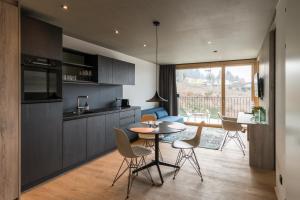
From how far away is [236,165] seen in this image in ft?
11.5

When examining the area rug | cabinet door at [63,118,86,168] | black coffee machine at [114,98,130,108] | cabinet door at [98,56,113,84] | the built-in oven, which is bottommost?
the area rug

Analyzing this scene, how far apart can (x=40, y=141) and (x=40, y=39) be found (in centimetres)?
151

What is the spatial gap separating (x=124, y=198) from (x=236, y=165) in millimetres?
2232

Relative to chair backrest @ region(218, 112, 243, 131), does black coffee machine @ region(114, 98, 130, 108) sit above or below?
above

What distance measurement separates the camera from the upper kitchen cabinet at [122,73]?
4766 millimetres

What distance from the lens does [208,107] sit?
294 inches

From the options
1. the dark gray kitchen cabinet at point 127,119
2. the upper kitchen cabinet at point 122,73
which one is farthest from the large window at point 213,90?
the dark gray kitchen cabinet at point 127,119

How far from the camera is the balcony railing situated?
6953mm

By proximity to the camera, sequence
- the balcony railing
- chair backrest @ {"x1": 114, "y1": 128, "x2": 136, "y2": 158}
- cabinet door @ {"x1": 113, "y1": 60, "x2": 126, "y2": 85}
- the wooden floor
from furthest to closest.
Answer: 1. the balcony railing
2. cabinet door @ {"x1": 113, "y1": 60, "x2": 126, "y2": 85}
3. chair backrest @ {"x1": 114, "y1": 128, "x2": 136, "y2": 158}
4. the wooden floor

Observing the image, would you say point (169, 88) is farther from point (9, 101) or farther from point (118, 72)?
point (9, 101)

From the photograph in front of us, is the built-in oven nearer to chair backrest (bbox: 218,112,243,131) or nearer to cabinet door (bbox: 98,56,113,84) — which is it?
cabinet door (bbox: 98,56,113,84)

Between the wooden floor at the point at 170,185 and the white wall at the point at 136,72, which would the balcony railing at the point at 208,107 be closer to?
the white wall at the point at 136,72

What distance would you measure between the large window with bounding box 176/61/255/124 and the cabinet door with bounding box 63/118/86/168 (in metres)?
5.14

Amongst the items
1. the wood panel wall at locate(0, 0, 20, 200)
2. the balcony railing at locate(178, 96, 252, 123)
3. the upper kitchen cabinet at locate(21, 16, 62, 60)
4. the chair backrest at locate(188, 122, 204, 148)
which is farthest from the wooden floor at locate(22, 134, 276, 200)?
the balcony railing at locate(178, 96, 252, 123)
